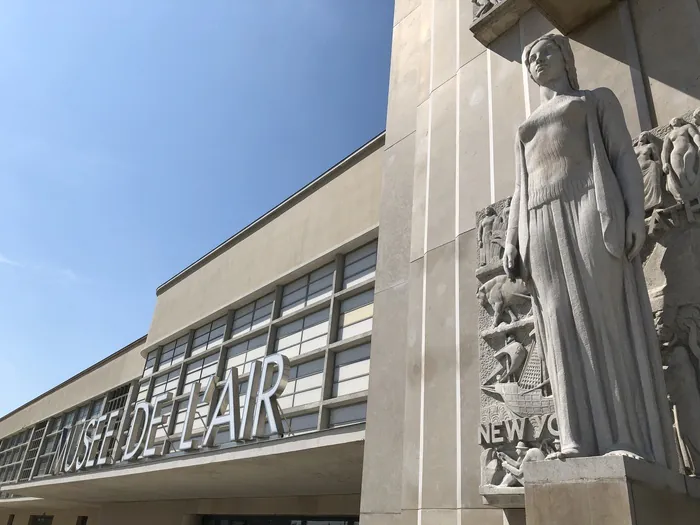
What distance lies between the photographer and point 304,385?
31.6 ft

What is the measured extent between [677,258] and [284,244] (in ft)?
28.7

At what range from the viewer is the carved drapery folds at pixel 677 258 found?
3.32 meters

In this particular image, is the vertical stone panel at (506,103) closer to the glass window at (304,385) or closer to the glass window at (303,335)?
the glass window at (303,335)

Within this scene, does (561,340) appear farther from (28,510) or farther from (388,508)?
(28,510)

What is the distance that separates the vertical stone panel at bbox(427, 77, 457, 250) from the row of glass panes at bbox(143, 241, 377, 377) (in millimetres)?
2791

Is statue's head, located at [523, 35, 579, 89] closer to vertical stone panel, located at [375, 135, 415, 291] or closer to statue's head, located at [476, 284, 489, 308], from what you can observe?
statue's head, located at [476, 284, 489, 308]

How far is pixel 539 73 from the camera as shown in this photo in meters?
3.67

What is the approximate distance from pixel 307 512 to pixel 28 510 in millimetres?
23586

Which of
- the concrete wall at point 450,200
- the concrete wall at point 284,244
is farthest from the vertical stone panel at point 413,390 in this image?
the concrete wall at point 284,244

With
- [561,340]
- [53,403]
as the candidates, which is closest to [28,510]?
[53,403]

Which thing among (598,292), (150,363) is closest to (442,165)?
(598,292)

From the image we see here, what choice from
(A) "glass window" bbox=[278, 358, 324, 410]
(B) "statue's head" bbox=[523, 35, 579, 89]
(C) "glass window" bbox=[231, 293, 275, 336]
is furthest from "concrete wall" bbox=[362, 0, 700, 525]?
(C) "glass window" bbox=[231, 293, 275, 336]

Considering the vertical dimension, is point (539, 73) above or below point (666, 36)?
below

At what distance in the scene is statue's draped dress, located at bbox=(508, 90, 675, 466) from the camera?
276 centimetres
